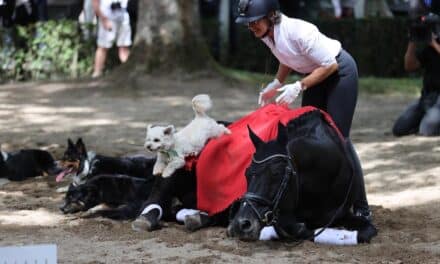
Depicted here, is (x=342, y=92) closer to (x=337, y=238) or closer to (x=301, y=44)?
(x=301, y=44)

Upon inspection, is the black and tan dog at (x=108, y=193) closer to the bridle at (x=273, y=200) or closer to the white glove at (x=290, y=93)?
the white glove at (x=290, y=93)

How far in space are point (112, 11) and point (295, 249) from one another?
9.75 m

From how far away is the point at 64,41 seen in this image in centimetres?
1479

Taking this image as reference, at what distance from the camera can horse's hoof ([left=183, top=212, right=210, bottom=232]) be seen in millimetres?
5930

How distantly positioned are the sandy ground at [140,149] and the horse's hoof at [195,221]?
64 mm

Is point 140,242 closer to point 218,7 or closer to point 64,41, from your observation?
point 64,41

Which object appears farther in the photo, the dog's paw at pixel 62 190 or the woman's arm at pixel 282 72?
the dog's paw at pixel 62 190

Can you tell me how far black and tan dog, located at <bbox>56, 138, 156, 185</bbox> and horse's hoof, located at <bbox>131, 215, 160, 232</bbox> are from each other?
818mm

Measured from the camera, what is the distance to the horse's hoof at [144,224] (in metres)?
5.93

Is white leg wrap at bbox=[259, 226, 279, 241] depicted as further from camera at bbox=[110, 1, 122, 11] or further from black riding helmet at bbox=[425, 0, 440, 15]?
camera at bbox=[110, 1, 122, 11]

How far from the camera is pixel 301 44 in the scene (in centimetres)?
590

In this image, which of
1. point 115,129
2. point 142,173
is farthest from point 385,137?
point 142,173

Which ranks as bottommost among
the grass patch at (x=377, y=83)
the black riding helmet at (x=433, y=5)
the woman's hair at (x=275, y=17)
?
the grass patch at (x=377, y=83)

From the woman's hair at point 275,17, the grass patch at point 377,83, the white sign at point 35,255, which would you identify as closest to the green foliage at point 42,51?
the grass patch at point 377,83
